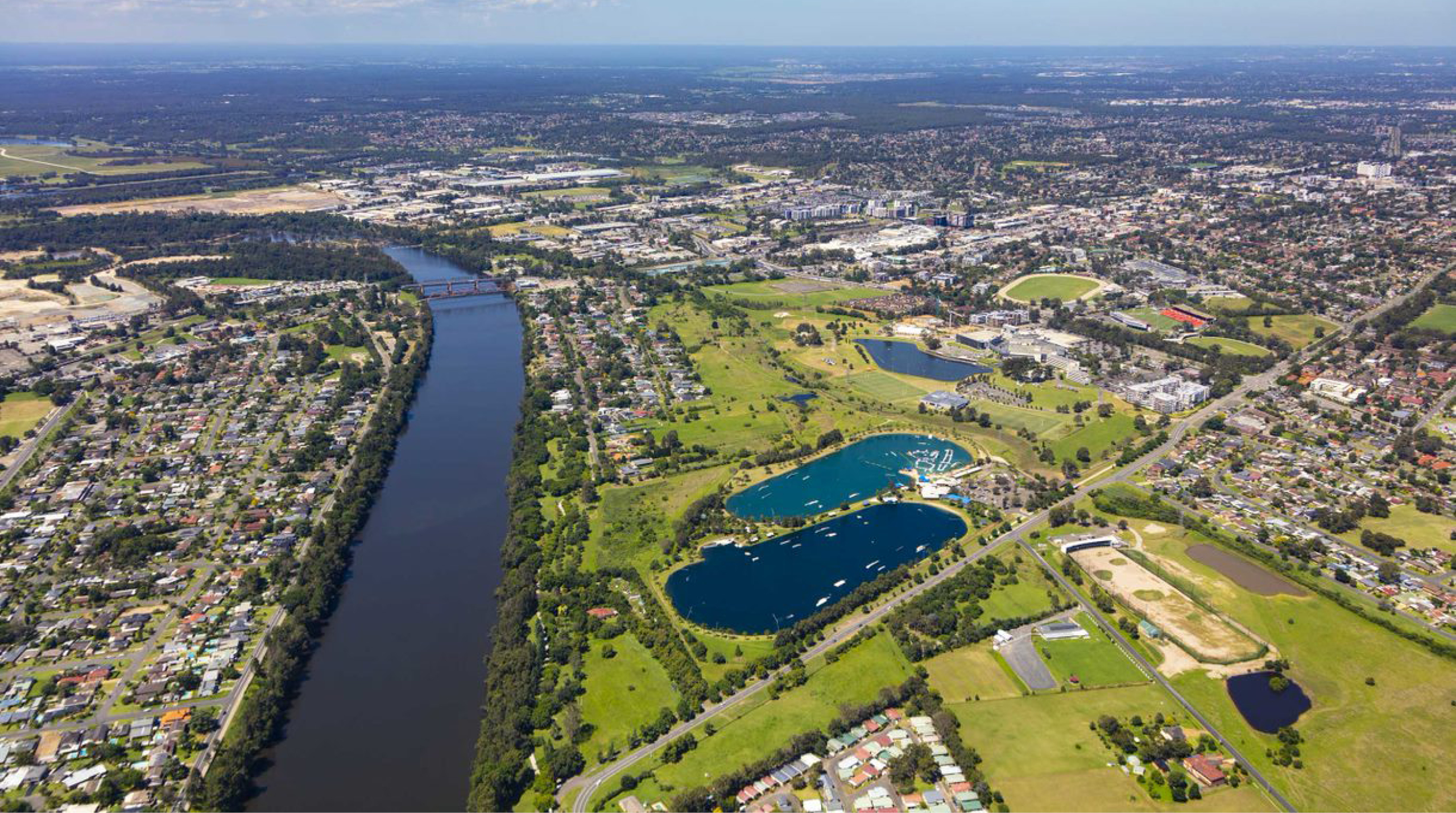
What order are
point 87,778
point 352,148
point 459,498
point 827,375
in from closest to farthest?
point 87,778 < point 459,498 < point 827,375 < point 352,148

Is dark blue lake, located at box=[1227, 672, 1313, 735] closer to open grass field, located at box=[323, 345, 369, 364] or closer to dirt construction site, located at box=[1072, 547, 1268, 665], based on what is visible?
dirt construction site, located at box=[1072, 547, 1268, 665]

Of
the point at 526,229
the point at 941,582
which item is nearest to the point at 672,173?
the point at 526,229

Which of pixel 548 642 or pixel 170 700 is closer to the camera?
pixel 170 700

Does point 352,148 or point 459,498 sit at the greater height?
point 352,148

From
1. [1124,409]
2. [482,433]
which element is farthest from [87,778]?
[1124,409]

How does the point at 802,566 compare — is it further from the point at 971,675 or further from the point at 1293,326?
Result: the point at 1293,326

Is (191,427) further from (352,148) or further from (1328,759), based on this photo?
(352,148)

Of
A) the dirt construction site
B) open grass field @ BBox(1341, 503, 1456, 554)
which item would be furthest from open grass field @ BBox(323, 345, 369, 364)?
open grass field @ BBox(1341, 503, 1456, 554)
